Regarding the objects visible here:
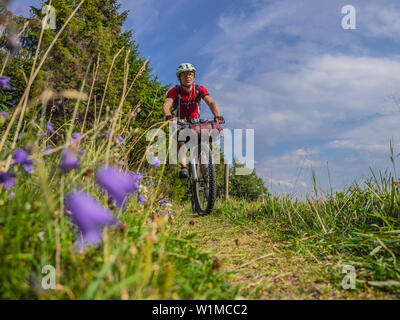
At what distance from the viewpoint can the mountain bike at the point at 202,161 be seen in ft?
15.3

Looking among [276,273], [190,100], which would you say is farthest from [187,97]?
[276,273]

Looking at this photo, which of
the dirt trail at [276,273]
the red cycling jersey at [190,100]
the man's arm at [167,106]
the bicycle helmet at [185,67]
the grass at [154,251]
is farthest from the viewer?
the red cycling jersey at [190,100]

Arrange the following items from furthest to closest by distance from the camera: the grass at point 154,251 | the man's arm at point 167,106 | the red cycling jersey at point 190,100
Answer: the red cycling jersey at point 190,100 < the man's arm at point 167,106 < the grass at point 154,251

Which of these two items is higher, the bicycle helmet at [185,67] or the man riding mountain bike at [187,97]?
→ the bicycle helmet at [185,67]

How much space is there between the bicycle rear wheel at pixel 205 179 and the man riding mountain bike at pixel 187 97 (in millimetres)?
206

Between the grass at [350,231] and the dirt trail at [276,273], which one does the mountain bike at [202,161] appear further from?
the dirt trail at [276,273]

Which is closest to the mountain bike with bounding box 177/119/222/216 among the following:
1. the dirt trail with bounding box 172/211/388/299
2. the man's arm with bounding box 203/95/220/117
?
the man's arm with bounding box 203/95/220/117

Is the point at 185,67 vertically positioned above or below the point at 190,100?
above

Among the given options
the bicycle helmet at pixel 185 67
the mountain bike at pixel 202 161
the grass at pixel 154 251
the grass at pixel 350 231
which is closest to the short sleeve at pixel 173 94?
the bicycle helmet at pixel 185 67

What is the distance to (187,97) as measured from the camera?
5.35m

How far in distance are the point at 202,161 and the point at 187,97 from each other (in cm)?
137

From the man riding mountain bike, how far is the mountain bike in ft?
0.66

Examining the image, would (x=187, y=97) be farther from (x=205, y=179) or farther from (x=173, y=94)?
(x=205, y=179)

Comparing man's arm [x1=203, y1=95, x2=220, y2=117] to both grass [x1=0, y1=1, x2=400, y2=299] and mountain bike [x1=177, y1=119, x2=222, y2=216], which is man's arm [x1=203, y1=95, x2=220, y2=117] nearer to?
mountain bike [x1=177, y1=119, x2=222, y2=216]
